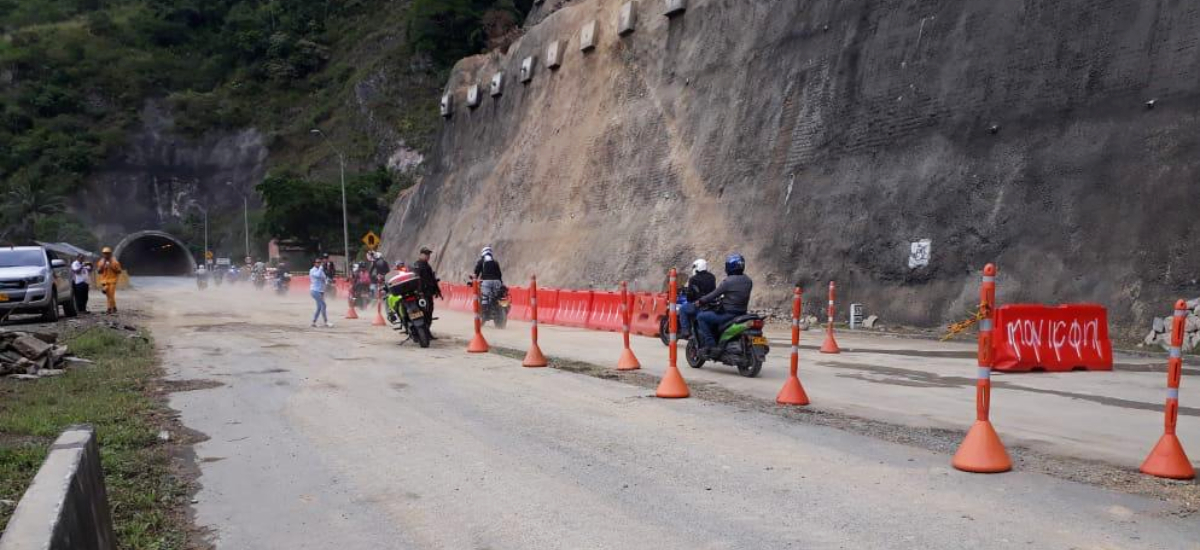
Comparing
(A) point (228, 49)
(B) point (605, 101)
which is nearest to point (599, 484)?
(B) point (605, 101)

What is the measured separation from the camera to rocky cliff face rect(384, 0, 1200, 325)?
17531mm

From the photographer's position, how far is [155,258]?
103062 millimetres

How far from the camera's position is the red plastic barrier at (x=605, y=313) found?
65.3 ft

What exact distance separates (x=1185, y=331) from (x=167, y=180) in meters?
101

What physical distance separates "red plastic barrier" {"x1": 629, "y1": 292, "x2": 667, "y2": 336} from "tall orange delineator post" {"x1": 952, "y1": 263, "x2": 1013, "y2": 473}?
1146 centimetres

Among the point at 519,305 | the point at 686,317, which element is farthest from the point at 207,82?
the point at 686,317

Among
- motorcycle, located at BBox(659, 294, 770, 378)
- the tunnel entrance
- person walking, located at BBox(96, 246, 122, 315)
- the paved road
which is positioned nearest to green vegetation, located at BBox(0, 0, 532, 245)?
the tunnel entrance

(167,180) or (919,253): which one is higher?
Answer: (167,180)

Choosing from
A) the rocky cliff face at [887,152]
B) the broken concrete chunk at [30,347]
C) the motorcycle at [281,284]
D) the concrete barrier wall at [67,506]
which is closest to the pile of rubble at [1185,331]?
the rocky cliff face at [887,152]

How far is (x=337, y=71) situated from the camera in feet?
315

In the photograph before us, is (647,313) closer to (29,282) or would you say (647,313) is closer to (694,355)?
(694,355)

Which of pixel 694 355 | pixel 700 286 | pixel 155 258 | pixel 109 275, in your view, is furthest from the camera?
pixel 155 258

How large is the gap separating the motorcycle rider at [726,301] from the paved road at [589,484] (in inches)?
83.6

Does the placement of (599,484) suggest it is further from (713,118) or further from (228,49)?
(228,49)
